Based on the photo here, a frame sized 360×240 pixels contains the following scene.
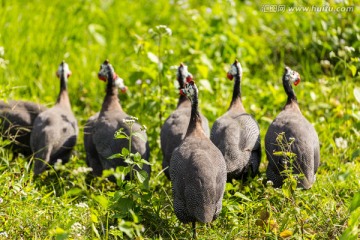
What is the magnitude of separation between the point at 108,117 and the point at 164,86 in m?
0.80

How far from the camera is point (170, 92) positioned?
698cm

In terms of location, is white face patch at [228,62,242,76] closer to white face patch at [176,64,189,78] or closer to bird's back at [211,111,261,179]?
white face patch at [176,64,189,78]

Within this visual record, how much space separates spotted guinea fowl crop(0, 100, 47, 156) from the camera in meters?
6.56

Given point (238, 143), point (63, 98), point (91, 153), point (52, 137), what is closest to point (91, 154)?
point (91, 153)

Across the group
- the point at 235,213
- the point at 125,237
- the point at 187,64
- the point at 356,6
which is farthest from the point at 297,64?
the point at 125,237

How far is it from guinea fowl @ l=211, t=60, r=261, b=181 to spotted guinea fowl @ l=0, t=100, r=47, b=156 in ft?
5.72

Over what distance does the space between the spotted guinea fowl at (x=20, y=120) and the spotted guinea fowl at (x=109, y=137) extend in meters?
0.54

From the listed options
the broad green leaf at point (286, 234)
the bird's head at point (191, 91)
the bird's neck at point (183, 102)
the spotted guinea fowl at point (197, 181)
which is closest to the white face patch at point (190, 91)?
the bird's head at point (191, 91)

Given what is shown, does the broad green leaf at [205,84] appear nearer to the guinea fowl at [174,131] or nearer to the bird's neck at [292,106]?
the guinea fowl at [174,131]

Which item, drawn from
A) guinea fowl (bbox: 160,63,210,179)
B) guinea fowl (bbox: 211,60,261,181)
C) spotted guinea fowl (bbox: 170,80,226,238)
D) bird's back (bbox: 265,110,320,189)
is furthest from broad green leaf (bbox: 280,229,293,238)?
guinea fowl (bbox: 160,63,210,179)

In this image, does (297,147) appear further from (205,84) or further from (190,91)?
(205,84)

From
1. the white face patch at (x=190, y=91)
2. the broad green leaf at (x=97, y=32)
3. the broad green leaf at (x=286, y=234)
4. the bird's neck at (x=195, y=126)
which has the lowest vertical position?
the broad green leaf at (x=97, y=32)

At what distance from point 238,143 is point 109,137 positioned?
3.46 ft

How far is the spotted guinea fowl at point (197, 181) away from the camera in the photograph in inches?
188
